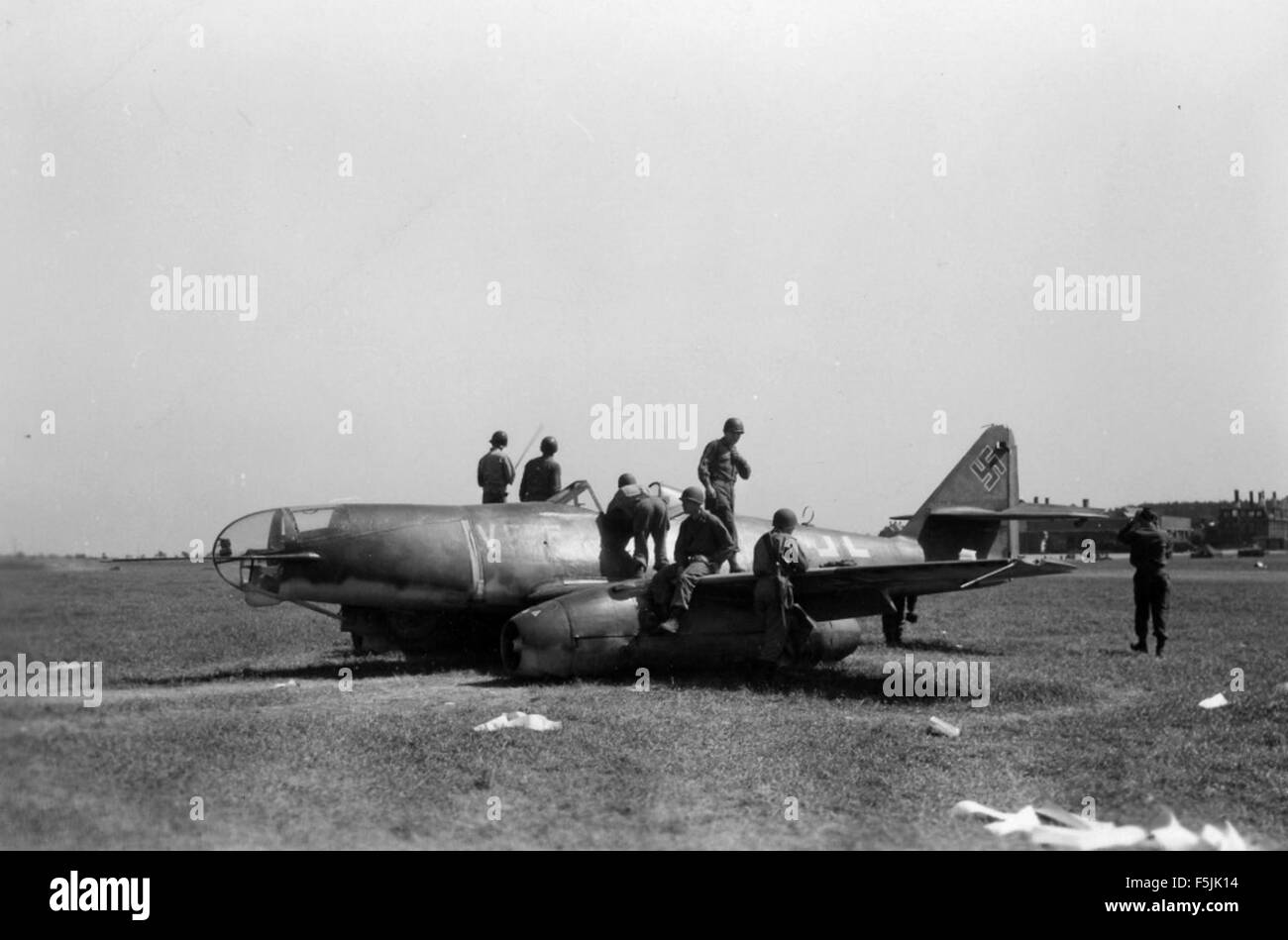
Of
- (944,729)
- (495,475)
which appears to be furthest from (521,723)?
(495,475)

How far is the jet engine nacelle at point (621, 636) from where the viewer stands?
11.3 meters

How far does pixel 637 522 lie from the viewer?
13055 mm

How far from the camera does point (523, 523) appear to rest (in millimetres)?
12984

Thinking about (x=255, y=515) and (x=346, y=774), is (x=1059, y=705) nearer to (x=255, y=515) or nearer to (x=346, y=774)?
(x=346, y=774)

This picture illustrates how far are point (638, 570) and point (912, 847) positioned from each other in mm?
7725

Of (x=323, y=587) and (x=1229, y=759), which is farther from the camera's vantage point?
(x=323, y=587)

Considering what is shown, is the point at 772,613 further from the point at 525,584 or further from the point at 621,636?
the point at 525,584

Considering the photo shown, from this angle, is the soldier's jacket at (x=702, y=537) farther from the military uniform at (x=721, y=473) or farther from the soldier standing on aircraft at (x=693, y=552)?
the military uniform at (x=721, y=473)

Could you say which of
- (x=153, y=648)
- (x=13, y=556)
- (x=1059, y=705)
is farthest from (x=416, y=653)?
(x=13, y=556)

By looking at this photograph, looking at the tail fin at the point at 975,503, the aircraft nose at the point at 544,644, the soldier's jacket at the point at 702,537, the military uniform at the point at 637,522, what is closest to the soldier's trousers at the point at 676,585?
the soldier's jacket at the point at 702,537

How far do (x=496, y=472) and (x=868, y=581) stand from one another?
17.5ft

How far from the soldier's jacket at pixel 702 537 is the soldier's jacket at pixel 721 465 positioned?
44.6 inches

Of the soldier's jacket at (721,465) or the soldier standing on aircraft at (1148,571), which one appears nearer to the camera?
the soldier's jacket at (721,465)

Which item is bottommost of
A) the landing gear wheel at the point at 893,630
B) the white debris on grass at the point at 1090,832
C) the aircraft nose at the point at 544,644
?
the landing gear wheel at the point at 893,630
